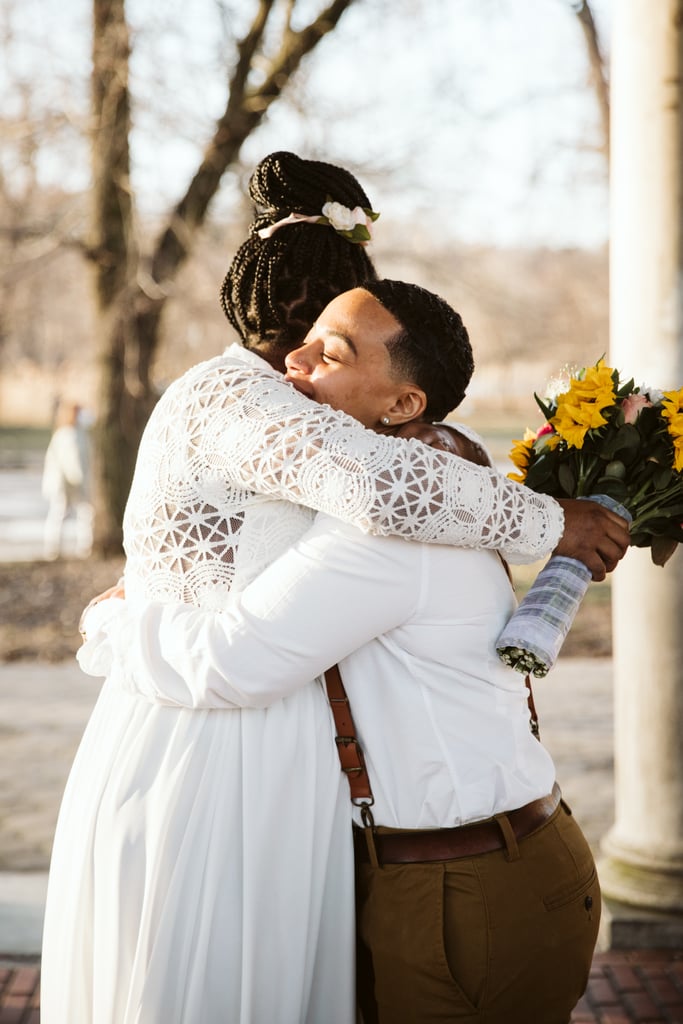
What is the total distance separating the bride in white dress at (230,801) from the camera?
7.14ft

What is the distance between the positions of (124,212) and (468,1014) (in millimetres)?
11742

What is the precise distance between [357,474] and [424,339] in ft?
1.30

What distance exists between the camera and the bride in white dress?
7.14 feet

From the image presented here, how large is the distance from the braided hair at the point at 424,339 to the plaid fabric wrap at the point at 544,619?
0.43 metres

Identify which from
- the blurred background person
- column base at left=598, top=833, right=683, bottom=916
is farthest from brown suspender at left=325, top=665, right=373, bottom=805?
the blurred background person

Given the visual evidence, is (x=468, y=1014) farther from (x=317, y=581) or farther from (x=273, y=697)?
(x=317, y=581)

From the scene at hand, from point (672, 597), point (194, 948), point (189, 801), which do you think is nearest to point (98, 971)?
point (194, 948)

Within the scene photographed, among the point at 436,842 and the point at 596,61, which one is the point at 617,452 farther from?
the point at 596,61

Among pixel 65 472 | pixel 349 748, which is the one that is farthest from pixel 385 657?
pixel 65 472

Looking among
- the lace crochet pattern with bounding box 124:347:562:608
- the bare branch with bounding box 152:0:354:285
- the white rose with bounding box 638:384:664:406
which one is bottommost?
the lace crochet pattern with bounding box 124:347:562:608

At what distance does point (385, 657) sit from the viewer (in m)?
2.21

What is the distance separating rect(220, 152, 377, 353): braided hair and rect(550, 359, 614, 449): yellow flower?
0.55 metres

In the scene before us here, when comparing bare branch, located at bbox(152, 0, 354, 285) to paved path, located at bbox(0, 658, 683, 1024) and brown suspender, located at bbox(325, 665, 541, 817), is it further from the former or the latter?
brown suspender, located at bbox(325, 665, 541, 817)

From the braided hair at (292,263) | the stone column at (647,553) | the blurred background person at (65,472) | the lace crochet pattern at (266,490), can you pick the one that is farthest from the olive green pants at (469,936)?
the blurred background person at (65,472)
